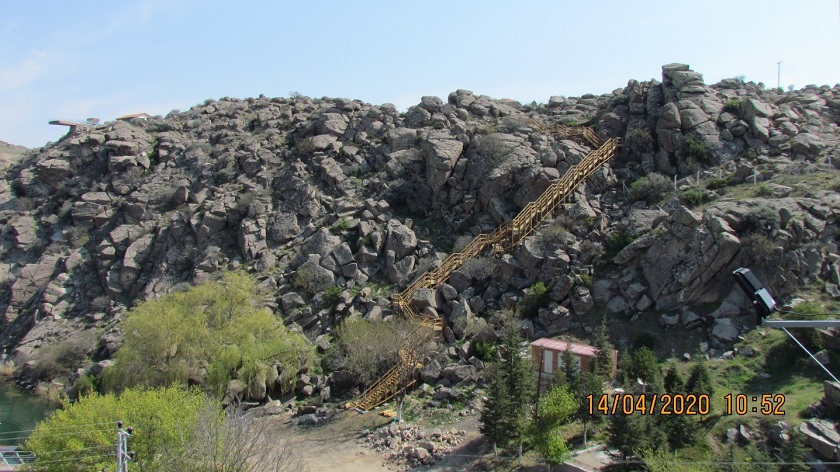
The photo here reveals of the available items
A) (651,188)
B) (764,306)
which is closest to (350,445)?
(764,306)

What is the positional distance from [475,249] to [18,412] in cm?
2741

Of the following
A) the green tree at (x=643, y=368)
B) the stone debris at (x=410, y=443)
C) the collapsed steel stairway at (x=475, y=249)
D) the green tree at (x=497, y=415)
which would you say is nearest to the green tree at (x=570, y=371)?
the green tree at (x=643, y=368)

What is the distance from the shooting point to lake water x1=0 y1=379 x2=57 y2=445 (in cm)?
3175

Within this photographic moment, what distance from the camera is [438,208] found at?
42.9m

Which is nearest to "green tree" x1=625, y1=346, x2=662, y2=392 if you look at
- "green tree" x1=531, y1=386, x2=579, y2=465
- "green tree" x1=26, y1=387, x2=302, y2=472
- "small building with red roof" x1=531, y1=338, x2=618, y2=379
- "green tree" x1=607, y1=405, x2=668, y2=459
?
"small building with red roof" x1=531, y1=338, x2=618, y2=379

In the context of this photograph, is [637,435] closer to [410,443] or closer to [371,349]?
[410,443]

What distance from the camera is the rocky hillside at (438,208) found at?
30500 mm

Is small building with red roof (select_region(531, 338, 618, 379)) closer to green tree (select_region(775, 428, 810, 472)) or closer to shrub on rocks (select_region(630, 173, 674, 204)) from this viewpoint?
green tree (select_region(775, 428, 810, 472))

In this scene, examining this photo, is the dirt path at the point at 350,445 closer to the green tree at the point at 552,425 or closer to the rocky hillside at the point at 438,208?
the green tree at the point at 552,425

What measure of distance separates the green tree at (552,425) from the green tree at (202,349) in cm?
1448

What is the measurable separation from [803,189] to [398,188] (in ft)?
79.5

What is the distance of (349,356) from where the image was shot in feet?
104

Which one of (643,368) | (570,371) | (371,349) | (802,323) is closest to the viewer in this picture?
(802,323)

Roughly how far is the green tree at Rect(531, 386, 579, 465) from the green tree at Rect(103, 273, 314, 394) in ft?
47.5
